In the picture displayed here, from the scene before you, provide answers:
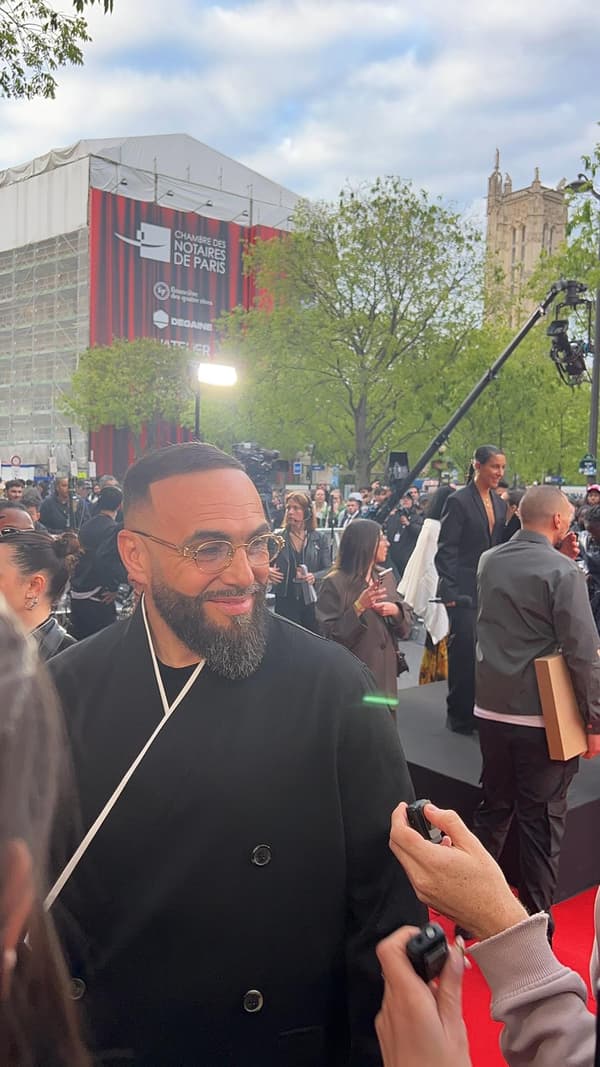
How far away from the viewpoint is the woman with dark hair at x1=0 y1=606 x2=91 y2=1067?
811 mm

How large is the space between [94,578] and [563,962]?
4091mm

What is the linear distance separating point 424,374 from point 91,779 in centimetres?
2309

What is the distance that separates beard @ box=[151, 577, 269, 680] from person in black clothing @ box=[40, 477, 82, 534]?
8.96 meters

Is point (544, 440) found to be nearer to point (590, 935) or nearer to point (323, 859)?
point (590, 935)

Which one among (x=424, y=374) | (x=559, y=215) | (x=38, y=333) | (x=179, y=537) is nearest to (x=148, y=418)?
(x=38, y=333)

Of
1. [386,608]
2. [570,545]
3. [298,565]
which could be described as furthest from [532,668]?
[298,565]

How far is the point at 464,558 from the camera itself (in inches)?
214

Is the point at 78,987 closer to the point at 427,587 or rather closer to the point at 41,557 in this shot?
the point at 41,557

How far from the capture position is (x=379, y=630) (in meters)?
4.46

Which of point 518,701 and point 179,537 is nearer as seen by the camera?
point 179,537

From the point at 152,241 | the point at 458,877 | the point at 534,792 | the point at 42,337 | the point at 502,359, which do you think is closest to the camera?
the point at 458,877

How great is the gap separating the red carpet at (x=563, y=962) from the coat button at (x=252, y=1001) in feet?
5.41

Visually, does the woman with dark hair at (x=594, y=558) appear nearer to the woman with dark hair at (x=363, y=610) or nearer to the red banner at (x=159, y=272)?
the woman with dark hair at (x=363, y=610)

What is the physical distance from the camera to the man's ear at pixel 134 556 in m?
1.54
